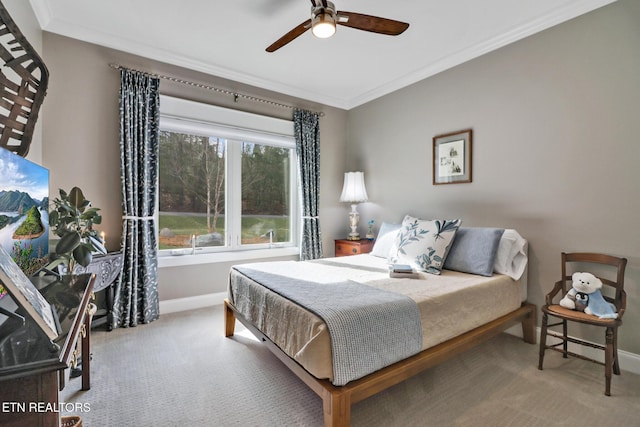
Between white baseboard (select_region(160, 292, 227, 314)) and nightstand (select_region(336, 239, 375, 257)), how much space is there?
1.62 meters

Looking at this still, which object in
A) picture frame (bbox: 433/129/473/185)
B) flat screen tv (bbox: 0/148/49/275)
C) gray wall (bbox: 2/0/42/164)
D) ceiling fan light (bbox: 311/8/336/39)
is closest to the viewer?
flat screen tv (bbox: 0/148/49/275)

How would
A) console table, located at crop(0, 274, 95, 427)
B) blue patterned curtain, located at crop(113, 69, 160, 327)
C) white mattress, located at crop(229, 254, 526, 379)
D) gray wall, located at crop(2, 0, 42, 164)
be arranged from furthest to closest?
blue patterned curtain, located at crop(113, 69, 160, 327), gray wall, located at crop(2, 0, 42, 164), white mattress, located at crop(229, 254, 526, 379), console table, located at crop(0, 274, 95, 427)

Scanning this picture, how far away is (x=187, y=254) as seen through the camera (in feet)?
11.3

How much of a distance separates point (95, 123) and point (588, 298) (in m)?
4.34

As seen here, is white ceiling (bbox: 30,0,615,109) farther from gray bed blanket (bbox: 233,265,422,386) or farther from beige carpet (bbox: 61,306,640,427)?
beige carpet (bbox: 61,306,640,427)

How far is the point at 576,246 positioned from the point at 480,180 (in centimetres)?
96

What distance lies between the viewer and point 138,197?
2.97 meters

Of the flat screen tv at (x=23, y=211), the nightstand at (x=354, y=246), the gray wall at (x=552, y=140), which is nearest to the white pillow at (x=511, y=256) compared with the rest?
the gray wall at (x=552, y=140)

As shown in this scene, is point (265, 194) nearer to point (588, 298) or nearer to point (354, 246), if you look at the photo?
point (354, 246)

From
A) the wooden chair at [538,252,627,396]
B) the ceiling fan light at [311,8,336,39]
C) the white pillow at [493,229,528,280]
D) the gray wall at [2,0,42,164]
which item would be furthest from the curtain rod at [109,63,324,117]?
the wooden chair at [538,252,627,396]

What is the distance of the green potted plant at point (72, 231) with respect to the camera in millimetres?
1693

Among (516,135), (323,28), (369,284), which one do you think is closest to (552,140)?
(516,135)

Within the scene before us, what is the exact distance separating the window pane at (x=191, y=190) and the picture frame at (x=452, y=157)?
8.23 feet

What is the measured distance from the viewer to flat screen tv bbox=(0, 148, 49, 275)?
4.28 ft
